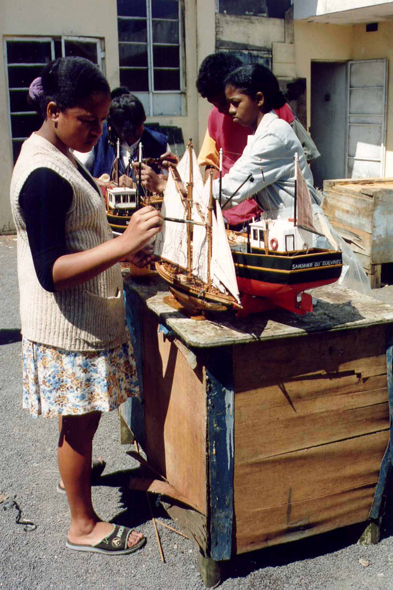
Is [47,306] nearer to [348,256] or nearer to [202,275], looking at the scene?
[202,275]

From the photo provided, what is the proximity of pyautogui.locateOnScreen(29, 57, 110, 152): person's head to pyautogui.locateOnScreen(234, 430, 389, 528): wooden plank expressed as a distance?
1.39 m

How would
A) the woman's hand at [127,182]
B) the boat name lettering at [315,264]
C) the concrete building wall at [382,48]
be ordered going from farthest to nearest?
the concrete building wall at [382,48], the woman's hand at [127,182], the boat name lettering at [315,264]

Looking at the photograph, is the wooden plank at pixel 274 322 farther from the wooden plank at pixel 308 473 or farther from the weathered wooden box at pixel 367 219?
the weathered wooden box at pixel 367 219

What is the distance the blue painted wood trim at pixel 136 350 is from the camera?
316 centimetres

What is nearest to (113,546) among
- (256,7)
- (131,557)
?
(131,557)

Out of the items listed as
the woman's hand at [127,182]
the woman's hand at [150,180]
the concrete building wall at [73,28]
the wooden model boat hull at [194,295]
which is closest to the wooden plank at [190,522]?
the wooden model boat hull at [194,295]

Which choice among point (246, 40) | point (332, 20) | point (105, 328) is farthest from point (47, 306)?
point (332, 20)

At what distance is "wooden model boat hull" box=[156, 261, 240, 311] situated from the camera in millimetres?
2336

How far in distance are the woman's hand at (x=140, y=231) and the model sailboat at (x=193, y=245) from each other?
177mm

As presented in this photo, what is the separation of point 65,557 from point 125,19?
9277 millimetres

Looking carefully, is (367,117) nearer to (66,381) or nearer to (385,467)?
(385,467)

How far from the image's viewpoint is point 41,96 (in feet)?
7.70

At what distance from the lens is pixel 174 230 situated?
8.35 feet

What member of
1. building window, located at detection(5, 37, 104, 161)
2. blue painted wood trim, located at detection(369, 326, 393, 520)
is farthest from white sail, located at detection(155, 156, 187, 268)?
building window, located at detection(5, 37, 104, 161)
